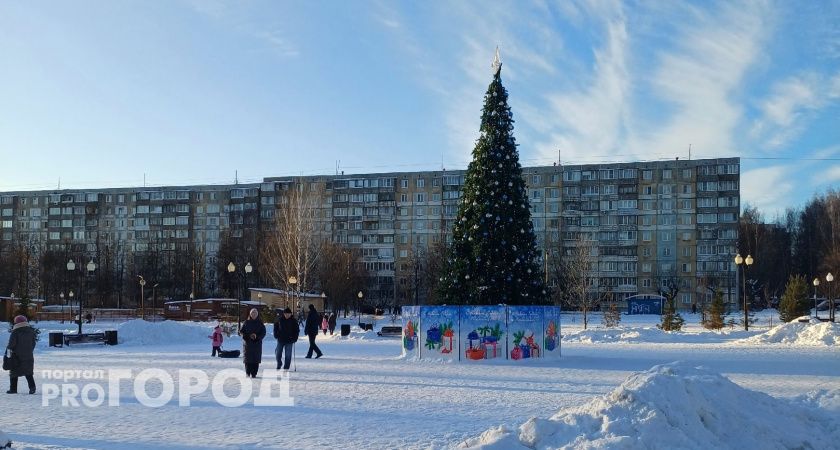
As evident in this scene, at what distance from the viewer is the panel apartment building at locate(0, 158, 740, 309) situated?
3199 inches

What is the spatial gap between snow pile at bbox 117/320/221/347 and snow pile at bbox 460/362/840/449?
26.5 m

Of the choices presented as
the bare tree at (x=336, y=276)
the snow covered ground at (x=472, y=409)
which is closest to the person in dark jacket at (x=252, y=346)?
the snow covered ground at (x=472, y=409)

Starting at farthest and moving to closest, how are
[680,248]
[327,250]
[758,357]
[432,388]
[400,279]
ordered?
[400,279] < [680,248] < [327,250] < [758,357] < [432,388]

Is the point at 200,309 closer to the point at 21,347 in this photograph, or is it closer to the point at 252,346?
the point at 252,346

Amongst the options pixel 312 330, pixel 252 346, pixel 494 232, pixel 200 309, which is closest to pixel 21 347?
pixel 252 346

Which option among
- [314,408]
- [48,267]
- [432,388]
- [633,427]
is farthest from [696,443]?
[48,267]

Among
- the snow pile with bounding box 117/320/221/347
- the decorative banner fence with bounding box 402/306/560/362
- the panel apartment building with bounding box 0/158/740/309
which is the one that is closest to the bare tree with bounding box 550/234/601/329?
the panel apartment building with bounding box 0/158/740/309

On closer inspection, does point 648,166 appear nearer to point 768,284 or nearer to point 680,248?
point 680,248

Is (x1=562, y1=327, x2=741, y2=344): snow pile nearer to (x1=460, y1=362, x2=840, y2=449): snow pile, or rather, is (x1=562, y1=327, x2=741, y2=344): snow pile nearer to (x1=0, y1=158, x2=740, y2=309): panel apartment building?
(x1=460, y1=362, x2=840, y2=449): snow pile

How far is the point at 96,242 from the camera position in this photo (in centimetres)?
9550

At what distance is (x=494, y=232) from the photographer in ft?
74.1

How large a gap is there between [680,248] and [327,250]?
38.6 metres

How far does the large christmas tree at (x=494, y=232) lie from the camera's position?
891 inches

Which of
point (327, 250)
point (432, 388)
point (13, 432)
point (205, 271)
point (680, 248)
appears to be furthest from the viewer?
point (205, 271)
